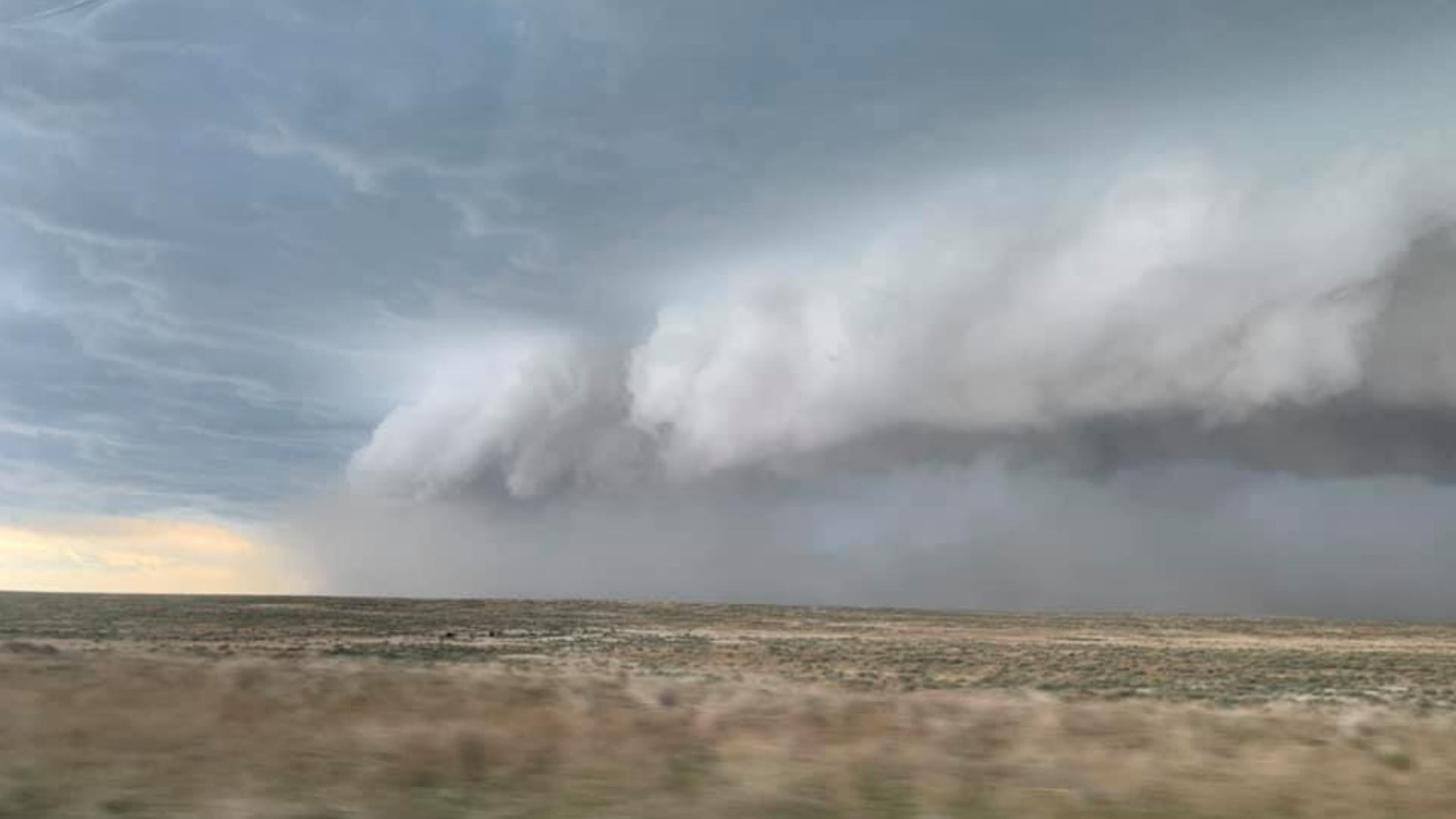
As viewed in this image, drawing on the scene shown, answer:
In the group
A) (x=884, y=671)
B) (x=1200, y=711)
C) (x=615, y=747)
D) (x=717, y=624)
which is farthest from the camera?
(x=717, y=624)

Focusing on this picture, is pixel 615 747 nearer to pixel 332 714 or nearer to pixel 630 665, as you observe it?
pixel 332 714

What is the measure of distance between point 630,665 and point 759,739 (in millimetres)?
36133

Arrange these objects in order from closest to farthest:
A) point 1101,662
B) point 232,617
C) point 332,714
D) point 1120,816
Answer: point 1120,816, point 332,714, point 1101,662, point 232,617

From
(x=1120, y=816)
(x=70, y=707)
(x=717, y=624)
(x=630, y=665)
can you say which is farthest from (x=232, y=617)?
(x=1120, y=816)

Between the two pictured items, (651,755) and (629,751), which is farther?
(629,751)

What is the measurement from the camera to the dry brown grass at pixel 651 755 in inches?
336

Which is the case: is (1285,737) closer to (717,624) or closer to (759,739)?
(759,739)

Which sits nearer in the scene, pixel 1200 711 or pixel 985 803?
pixel 985 803

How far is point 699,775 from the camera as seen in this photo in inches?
377

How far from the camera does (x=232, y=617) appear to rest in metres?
107

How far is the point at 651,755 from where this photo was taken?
1026cm

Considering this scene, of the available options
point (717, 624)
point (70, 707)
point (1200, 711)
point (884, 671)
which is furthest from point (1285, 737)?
point (717, 624)

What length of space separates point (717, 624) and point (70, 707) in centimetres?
10658

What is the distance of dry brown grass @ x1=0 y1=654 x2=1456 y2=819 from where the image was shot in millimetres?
8523
